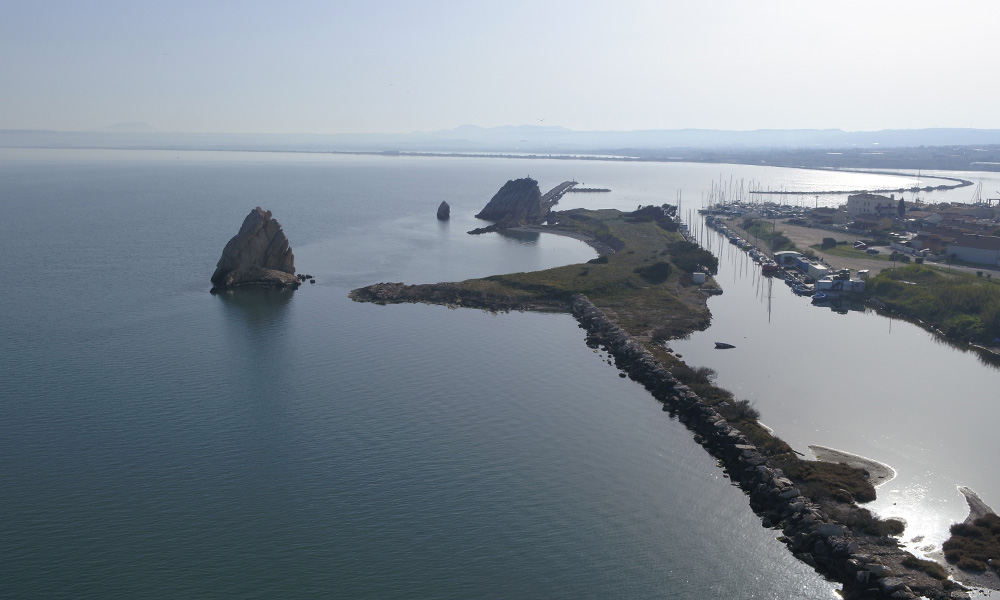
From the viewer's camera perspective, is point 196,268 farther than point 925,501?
Yes

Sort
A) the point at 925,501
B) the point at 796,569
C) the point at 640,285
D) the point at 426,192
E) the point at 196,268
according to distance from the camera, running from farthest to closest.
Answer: the point at 426,192, the point at 196,268, the point at 640,285, the point at 925,501, the point at 796,569

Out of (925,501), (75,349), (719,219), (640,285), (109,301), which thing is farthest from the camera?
(719,219)

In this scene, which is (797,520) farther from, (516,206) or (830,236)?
(516,206)

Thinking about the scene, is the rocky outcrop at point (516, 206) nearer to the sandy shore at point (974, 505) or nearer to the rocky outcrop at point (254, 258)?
the rocky outcrop at point (254, 258)

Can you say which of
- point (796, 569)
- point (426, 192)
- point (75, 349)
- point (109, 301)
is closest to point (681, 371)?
point (796, 569)

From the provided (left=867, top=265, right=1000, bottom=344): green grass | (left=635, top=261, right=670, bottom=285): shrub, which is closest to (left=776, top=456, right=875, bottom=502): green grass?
(left=867, top=265, right=1000, bottom=344): green grass

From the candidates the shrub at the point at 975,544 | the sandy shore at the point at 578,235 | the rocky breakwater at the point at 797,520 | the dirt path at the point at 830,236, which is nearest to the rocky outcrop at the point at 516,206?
the sandy shore at the point at 578,235

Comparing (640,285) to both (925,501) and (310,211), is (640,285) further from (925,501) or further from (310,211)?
(310,211)
